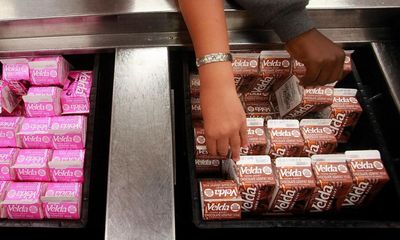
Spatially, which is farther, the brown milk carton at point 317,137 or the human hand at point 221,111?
the brown milk carton at point 317,137

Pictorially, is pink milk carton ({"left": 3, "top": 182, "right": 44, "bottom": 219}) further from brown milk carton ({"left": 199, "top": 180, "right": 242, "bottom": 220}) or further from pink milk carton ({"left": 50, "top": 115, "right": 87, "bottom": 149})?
brown milk carton ({"left": 199, "top": 180, "right": 242, "bottom": 220})

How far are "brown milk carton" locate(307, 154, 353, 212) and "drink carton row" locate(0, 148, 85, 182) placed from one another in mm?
746

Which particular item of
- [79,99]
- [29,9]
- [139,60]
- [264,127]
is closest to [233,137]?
[264,127]

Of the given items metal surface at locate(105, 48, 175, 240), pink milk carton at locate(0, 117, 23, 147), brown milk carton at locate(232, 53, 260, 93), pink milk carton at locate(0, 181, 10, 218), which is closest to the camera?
metal surface at locate(105, 48, 175, 240)

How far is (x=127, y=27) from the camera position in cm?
134

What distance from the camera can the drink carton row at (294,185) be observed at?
1144 mm

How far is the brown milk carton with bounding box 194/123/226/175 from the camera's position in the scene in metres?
1.28

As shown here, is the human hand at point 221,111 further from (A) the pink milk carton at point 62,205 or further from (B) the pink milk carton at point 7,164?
(B) the pink milk carton at point 7,164

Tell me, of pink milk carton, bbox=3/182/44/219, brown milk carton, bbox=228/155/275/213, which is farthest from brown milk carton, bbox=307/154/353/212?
pink milk carton, bbox=3/182/44/219

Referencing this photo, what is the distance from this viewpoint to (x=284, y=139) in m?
1.28

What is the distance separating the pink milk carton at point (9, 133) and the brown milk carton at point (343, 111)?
1.06 metres

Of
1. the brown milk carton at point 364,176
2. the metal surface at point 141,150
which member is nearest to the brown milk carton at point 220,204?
the metal surface at point 141,150

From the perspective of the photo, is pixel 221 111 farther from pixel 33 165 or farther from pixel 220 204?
pixel 33 165

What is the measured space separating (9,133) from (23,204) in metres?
0.25
